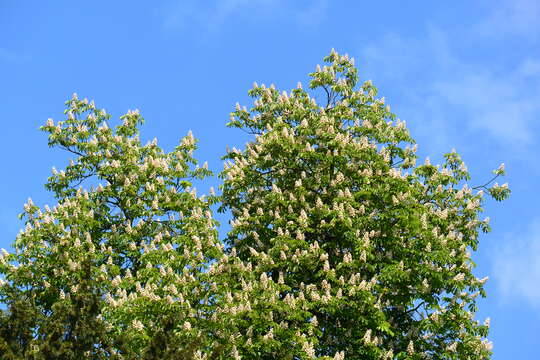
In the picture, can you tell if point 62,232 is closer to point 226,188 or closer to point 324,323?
point 226,188

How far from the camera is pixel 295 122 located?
29984 millimetres

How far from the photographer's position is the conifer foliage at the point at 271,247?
21.5 meters

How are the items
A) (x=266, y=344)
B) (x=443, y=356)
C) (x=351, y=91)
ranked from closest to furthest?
(x=266, y=344) → (x=443, y=356) → (x=351, y=91)

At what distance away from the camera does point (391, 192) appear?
25.5 metres

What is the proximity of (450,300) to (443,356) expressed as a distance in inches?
65.7

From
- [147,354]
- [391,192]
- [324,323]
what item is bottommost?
[147,354]

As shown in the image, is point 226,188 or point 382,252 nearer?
point 382,252

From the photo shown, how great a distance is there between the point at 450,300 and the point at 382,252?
8.31 feet

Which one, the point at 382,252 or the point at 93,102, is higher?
the point at 93,102

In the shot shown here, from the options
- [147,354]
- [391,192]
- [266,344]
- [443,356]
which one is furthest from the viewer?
[391,192]

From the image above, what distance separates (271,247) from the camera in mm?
25734

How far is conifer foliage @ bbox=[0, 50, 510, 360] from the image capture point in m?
21.5

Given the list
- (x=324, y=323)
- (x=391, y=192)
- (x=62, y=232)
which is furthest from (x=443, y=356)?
(x=62, y=232)

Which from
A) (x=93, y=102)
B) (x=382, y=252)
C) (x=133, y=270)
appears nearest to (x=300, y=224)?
(x=382, y=252)
